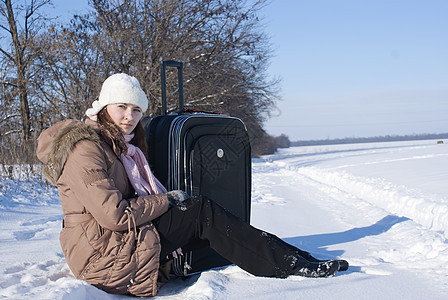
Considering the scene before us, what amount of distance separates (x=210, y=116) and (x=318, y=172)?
10574 mm

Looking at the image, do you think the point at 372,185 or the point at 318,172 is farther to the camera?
the point at 318,172

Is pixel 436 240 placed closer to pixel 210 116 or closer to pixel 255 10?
pixel 210 116

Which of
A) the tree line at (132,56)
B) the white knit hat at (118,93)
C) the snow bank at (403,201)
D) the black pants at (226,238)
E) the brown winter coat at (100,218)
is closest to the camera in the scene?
the brown winter coat at (100,218)

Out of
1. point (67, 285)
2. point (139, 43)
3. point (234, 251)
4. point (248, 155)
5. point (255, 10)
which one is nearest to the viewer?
point (67, 285)

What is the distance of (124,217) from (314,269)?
1.05 metres

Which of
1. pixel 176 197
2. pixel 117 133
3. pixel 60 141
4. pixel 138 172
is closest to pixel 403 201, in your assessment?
pixel 176 197

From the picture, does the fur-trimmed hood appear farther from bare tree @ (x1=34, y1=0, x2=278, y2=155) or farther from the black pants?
bare tree @ (x1=34, y1=0, x2=278, y2=155)

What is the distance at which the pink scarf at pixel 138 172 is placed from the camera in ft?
7.26

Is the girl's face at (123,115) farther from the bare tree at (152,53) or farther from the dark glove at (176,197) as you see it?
the bare tree at (152,53)

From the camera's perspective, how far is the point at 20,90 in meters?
10.8

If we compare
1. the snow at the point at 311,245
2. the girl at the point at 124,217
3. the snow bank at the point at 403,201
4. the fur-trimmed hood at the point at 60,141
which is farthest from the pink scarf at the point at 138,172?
the snow bank at the point at 403,201

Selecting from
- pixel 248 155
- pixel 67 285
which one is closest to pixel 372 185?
pixel 248 155

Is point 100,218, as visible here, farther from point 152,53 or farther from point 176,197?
point 152,53

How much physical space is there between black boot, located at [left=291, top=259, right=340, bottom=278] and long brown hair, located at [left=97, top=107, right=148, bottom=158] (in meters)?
1.10
